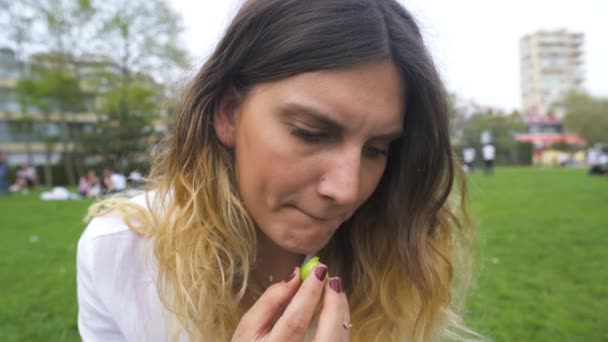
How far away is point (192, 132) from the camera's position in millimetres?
1650

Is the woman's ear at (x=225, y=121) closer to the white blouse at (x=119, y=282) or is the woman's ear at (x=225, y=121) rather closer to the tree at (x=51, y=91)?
the white blouse at (x=119, y=282)

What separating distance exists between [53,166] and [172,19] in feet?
48.1

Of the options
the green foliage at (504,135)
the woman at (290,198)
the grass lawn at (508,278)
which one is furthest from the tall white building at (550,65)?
the woman at (290,198)

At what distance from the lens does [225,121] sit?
165 cm

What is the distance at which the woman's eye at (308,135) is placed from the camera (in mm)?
1400

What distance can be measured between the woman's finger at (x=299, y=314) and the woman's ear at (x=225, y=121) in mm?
628

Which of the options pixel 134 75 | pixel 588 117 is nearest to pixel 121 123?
pixel 134 75

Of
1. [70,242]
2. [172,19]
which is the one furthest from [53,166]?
[70,242]

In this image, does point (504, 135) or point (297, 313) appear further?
point (504, 135)

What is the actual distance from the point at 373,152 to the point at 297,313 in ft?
2.08

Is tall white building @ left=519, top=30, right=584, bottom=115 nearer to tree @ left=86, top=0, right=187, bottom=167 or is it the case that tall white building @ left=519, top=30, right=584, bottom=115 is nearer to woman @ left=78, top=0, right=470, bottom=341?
tree @ left=86, top=0, right=187, bottom=167

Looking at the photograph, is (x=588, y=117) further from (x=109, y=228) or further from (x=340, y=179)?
(x=109, y=228)

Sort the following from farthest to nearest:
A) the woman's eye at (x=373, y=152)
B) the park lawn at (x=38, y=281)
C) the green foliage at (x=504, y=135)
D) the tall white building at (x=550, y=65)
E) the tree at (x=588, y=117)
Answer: the tall white building at (x=550, y=65)
the tree at (x=588, y=117)
the green foliage at (x=504, y=135)
the park lawn at (x=38, y=281)
the woman's eye at (x=373, y=152)

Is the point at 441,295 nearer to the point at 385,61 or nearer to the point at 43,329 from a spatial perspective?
the point at 385,61
